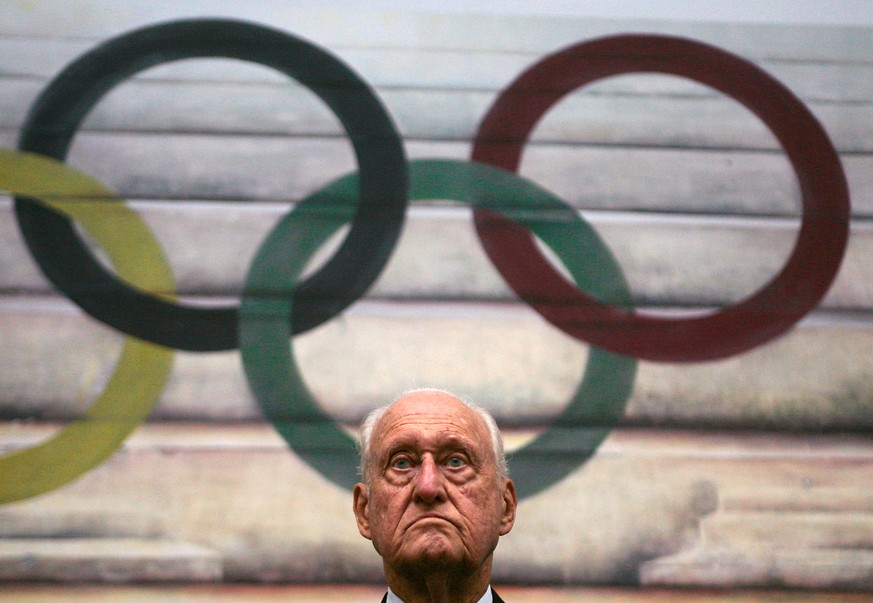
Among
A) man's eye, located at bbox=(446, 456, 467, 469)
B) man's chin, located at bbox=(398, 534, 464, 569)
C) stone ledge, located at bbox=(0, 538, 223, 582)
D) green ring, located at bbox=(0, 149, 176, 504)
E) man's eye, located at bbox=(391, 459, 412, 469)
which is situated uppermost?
green ring, located at bbox=(0, 149, 176, 504)

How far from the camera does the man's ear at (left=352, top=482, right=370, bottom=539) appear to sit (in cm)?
160

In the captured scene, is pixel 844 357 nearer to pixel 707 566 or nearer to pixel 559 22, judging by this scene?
pixel 707 566

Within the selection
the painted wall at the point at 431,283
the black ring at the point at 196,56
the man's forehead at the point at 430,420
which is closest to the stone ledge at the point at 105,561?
the painted wall at the point at 431,283

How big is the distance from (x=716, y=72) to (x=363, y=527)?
140 cm

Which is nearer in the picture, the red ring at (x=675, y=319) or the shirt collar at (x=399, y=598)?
the shirt collar at (x=399, y=598)

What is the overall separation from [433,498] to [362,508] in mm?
198

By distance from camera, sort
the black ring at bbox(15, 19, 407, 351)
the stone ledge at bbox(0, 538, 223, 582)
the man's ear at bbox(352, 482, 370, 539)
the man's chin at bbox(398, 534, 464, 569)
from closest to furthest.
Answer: the man's chin at bbox(398, 534, 464, 569)
the man's ear at bbox(352, 482, 370, 539)
the stone ledge at bbox(0, 538, 223, 582)
the black ring at bbox(15, 19, 407, 351)

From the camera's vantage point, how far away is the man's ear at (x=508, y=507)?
1.62m

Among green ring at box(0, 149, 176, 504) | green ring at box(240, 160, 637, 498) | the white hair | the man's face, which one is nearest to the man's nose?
the man's face

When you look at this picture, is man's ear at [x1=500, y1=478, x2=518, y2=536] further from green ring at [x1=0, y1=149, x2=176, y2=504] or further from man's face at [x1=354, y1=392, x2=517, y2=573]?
green ring at [x1=0, y1=149, x2=176, y2=504]

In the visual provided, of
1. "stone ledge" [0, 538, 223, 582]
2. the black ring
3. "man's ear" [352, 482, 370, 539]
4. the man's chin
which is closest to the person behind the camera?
the man's chin

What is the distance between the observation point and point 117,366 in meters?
2.10

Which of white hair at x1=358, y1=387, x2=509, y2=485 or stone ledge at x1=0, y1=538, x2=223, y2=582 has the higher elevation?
white hair at x1=358, y1=387, x2=509, y2=485

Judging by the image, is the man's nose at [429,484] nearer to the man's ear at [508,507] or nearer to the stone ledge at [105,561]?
Answer: the man's ear at [508,507]
